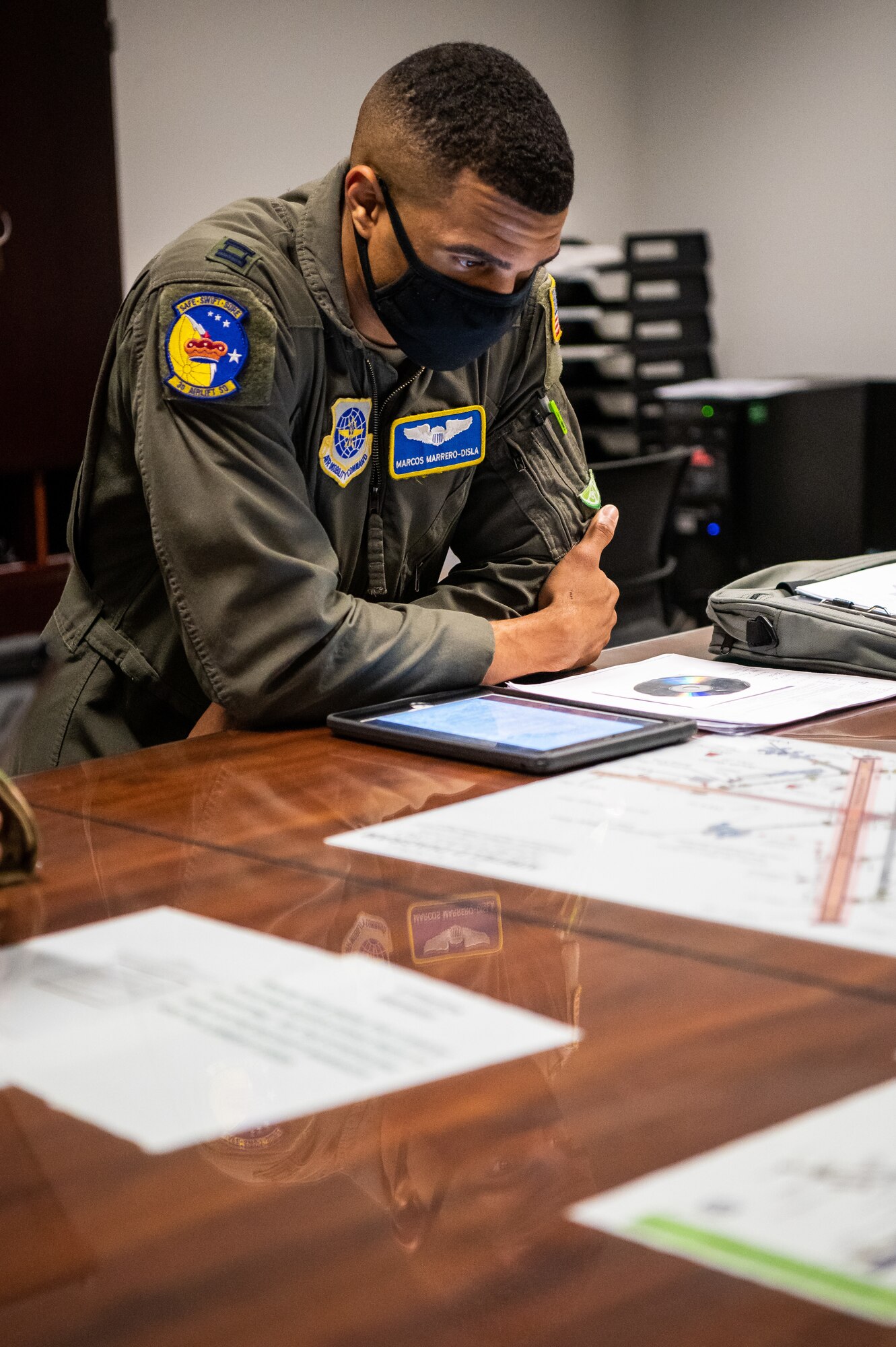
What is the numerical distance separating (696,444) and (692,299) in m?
0.82

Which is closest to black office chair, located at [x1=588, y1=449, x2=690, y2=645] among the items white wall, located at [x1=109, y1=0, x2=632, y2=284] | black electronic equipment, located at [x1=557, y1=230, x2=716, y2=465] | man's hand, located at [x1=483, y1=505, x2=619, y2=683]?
man's hand, located at [x1=483, y1=505, x2=619, y2=683]

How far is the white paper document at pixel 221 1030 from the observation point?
24.6 inches

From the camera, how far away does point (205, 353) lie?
1.38m

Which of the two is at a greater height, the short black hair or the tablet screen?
the short black hair

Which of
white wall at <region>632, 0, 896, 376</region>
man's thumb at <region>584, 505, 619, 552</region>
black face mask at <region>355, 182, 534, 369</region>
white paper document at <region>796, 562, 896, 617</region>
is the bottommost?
white paper document at <region>796, 562, 896, 617</region>

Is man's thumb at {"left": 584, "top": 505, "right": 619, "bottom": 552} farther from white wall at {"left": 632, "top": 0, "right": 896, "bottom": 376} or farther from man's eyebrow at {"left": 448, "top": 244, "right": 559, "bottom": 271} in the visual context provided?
white wall at {"left": 632, "top": 0, "right": 896, "bottom": 376}

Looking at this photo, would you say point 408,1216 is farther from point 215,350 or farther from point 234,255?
point 234,255

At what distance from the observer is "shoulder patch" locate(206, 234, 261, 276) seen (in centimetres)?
143

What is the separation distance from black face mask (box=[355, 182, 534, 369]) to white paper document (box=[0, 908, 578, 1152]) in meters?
0.84

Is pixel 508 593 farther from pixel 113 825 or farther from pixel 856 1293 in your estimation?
pixel 856 1293

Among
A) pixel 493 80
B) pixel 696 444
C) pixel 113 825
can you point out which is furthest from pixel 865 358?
pixel 113 825

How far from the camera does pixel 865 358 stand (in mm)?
4926

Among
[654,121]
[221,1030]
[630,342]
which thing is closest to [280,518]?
[221,1030]

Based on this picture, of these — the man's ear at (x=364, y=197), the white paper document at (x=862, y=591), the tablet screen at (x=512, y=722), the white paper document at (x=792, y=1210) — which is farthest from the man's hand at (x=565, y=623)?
the white paper document at (x=792, y=1210)
